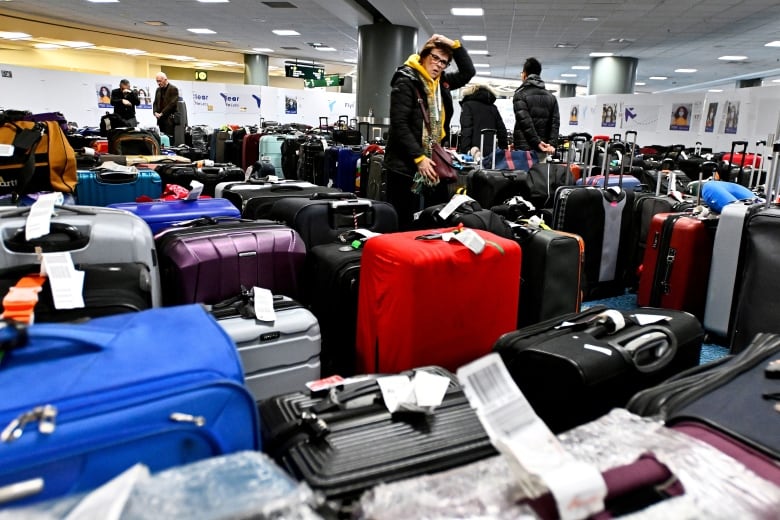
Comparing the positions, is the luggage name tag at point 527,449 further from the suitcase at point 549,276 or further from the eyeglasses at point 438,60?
the eyeglasses at point 438,60

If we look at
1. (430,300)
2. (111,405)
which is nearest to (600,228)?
(430,300)

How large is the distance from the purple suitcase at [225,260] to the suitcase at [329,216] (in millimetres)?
362

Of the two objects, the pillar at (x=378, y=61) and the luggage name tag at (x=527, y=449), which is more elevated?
the pillar at (x=378, y=61)

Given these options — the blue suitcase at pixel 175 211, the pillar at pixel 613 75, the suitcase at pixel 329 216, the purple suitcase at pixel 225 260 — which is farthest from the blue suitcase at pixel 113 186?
the pillar at pixel 613 75

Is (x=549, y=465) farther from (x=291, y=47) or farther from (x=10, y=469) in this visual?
(x=291, y=47)

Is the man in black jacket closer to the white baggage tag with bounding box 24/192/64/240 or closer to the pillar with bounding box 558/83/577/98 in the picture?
the white baggage tag with bounding box 24/192/64/240

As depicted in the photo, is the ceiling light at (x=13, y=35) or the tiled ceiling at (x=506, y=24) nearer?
the tiled ceiling at (x=506, y=24)

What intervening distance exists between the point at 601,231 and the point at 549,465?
10.9ft

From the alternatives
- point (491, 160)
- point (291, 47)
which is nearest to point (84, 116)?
point (291, 47)

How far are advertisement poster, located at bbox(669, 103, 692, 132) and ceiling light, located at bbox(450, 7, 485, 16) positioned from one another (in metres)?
4.52

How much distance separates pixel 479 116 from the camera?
20.7 feet

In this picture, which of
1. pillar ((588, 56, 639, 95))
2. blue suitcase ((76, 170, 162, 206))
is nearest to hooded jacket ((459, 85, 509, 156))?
blue suitcase ((76, 170, 162, 206))

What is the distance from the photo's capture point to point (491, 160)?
509 centimetres

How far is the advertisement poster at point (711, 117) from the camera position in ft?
34.8
